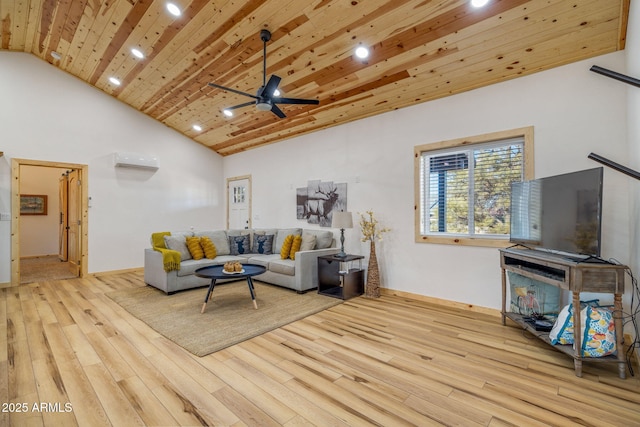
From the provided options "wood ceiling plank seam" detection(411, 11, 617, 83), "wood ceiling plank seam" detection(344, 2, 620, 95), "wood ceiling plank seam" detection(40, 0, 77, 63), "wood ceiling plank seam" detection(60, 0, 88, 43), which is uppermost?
"wood ceiling plank seam" detection(40, 0, 77, 63)

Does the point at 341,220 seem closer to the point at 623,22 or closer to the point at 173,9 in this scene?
the point at 173,9

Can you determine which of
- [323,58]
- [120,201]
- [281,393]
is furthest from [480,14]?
[120,201]

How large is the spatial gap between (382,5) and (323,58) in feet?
3.38

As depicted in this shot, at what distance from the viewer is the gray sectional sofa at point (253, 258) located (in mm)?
4465

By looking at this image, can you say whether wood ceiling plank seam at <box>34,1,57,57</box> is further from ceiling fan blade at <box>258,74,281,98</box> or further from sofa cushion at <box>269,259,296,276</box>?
sofa cushion at <box>269,259,296,276</box>

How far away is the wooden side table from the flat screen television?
207 cm

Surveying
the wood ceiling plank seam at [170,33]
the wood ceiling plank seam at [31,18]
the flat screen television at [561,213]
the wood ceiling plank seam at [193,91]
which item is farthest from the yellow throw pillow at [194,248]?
the flat screen television at [561,213]

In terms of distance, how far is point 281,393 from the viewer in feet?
6.62

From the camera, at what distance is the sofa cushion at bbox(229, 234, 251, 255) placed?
217 inches

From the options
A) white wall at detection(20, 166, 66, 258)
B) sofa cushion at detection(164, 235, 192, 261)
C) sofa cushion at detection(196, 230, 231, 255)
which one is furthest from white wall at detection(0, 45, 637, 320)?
white wall at detection(20, 166, 66, 258)

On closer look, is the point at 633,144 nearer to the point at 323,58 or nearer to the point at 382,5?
the point at 382,5

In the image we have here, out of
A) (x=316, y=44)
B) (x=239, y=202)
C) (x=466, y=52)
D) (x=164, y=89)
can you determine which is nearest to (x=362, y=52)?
(x=316, y=44)

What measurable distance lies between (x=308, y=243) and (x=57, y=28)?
4.93 m

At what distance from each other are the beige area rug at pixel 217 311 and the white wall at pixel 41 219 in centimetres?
583
